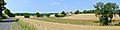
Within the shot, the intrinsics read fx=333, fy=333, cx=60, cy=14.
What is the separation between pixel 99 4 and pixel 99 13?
1955 mm

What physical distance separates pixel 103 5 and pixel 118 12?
3.55 meters

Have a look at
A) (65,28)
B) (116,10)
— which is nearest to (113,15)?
(116,10)

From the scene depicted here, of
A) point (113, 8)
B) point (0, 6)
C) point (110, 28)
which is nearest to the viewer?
point (110, 28)

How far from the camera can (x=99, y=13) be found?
2665 inches

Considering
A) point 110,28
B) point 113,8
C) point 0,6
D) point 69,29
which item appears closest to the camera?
point 110,28

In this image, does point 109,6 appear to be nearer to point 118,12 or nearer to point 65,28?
point 118,12

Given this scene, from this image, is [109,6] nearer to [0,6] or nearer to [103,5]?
[103,5]

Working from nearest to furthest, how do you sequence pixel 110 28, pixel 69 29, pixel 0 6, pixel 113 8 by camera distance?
pixel 110 28 < pixel 69 29 < pixel 113 8 < pixel 0 6

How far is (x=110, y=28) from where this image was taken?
7.01 meters

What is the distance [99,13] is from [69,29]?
57582mm

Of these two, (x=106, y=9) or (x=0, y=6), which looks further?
(x=0, y=6)

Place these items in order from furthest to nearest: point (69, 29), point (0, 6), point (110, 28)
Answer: point (0, 6)
point (69, 29)
point (110, 28)

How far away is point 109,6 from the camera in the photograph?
66.1 meters

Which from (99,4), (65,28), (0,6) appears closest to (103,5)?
(99,4)
